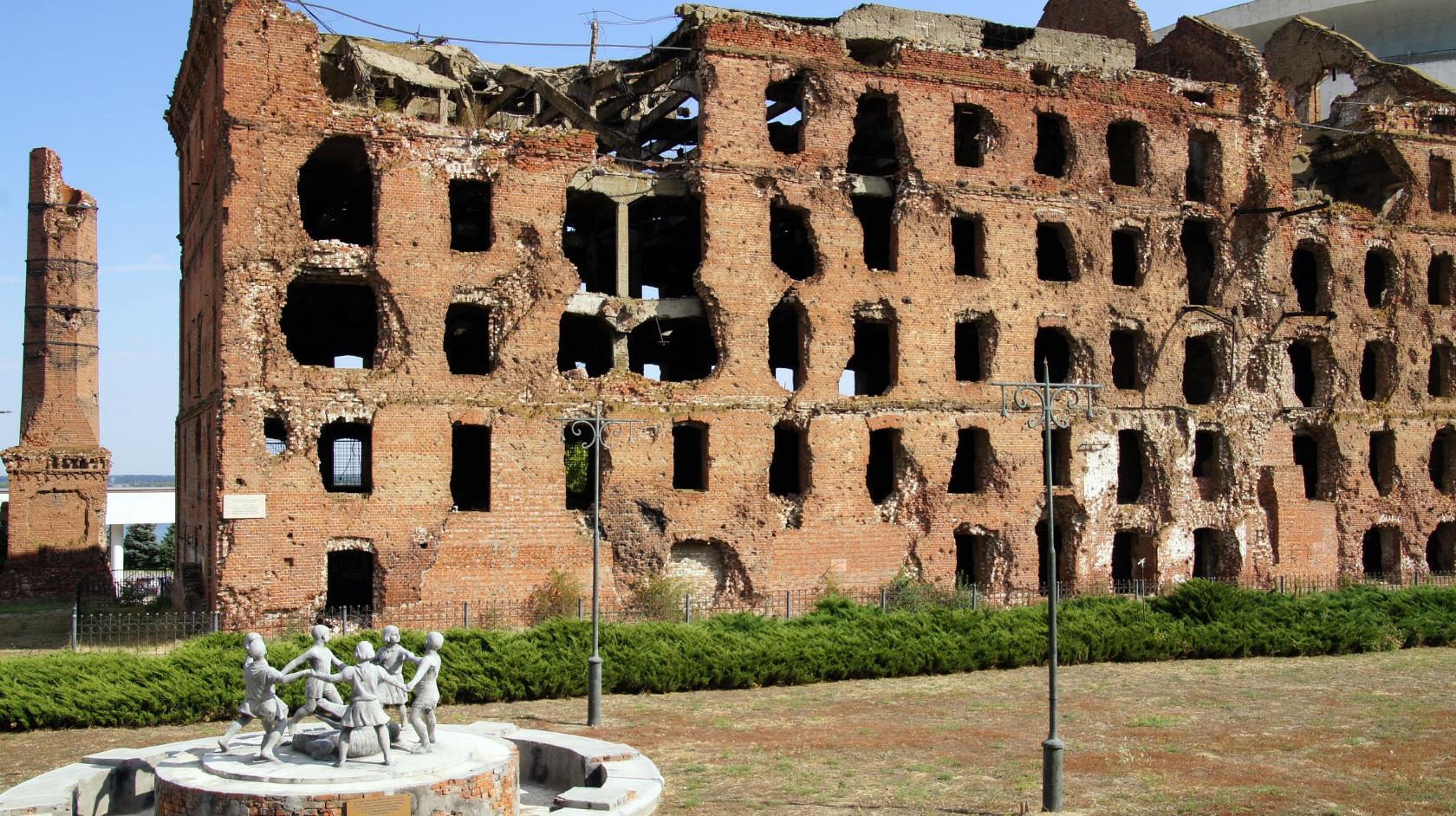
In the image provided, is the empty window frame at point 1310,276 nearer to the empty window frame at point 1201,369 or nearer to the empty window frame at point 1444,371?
the empty window frame at point 1201,369

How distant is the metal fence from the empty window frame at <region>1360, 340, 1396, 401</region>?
20.5 feet

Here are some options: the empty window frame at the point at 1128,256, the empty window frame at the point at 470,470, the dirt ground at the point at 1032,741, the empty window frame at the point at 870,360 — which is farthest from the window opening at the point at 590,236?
the dirt ground at the point at 1032,741

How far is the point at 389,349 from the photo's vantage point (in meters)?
24.1

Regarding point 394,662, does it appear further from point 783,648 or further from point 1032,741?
point 783,648

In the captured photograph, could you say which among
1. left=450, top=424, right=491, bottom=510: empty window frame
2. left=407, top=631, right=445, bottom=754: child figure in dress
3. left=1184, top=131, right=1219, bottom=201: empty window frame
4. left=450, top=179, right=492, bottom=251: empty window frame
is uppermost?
left=1184, top=131, right=1219, bottom=201: empty window frame

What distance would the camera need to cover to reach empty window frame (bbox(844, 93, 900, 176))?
29.5 metres

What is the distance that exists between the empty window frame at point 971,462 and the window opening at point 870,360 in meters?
2.56

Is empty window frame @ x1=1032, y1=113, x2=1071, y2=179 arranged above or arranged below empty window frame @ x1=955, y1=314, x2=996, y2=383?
above

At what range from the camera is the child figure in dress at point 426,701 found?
1184cm

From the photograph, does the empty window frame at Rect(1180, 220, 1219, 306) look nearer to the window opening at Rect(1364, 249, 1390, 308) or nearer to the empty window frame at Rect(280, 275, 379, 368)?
the window opening at Rect(1364, 249, 1390, 308)

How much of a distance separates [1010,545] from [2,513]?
110 feet

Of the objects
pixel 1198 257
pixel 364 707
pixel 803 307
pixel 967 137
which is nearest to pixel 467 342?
pixel 803 307

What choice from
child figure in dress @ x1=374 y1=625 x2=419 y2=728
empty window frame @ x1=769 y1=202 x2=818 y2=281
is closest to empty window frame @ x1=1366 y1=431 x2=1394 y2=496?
empty window frame @ x1=769 y1=202 x2=818 y2=281

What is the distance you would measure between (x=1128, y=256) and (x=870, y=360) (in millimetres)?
6825
